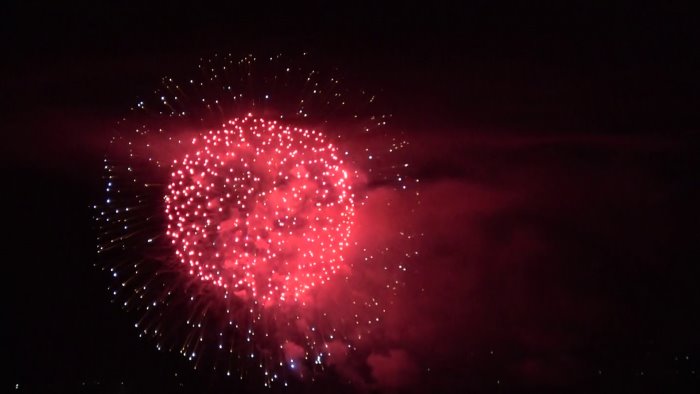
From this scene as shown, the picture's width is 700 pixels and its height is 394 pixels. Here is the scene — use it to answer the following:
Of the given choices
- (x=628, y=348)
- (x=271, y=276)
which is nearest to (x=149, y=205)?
(x=271, y=276)

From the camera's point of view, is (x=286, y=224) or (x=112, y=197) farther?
(x=112, y=197)

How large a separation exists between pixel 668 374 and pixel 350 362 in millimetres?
4102

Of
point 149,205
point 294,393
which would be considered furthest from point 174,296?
point 294,393

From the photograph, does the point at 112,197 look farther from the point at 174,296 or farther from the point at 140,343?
the point at 140,343

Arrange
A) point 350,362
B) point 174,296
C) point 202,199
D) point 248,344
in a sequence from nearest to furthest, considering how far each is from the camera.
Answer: point 202,199 → point 174,296 → point 248,344 → point 350,362

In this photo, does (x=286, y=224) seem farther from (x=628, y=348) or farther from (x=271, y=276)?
(x=628, y=348)

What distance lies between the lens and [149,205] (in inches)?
273

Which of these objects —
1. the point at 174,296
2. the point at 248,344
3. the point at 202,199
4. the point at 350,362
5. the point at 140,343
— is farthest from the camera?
the point at 140,343

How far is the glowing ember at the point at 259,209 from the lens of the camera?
6520 millimetres

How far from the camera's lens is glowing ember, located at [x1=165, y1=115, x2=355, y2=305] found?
6.52 meters

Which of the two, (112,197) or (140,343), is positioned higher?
(112,197)

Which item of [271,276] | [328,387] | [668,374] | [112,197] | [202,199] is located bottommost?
[668,374]

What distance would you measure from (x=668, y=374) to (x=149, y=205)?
6.82m

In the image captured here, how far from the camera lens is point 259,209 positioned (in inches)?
255
